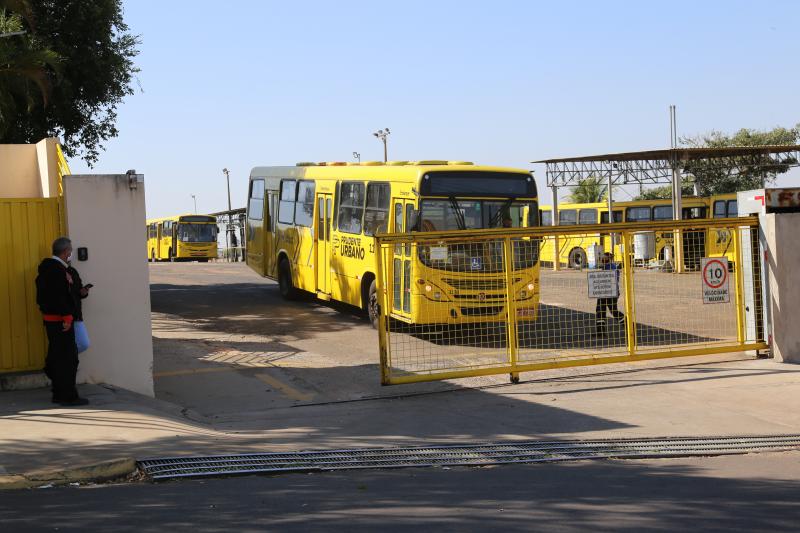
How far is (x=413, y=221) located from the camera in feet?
52.3

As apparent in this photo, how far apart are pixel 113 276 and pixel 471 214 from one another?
22.5ft

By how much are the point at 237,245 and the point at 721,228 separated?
1927 inches

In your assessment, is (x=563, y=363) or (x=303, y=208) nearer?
(x=563, y=363)

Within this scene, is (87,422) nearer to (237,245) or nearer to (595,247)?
(595,247)

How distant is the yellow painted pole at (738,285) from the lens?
13883 millimetres

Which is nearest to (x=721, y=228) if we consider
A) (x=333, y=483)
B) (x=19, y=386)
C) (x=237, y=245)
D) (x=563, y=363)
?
(x=563, y=363)

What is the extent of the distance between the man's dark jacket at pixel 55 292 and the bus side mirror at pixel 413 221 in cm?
696

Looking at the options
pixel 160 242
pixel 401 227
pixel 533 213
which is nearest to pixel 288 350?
pixel 401 227

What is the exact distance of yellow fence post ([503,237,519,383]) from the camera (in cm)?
1264

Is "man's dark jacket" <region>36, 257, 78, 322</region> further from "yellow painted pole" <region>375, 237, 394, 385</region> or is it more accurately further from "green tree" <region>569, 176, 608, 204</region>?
"green tree" <region>569, 176, 608, 204</region>

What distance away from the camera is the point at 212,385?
12.7m

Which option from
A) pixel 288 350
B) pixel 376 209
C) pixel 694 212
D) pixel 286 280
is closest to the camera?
pixel 288 350

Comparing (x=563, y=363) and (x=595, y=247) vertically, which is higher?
(x=595, y=247)

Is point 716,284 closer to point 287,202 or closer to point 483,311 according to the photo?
point 483,311
